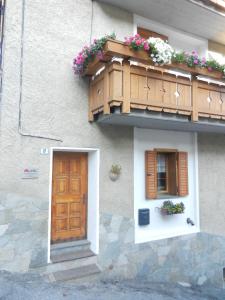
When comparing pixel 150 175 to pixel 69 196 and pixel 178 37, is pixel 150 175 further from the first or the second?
pixel 178 37

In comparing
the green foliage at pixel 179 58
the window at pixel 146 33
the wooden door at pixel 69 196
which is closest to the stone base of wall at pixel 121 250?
the wooden door at pixel 69 196

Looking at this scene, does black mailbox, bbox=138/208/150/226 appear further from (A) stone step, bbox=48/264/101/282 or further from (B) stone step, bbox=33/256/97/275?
(A) stone step, bbox=48/264/101/282

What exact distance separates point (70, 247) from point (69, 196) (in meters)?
1.19

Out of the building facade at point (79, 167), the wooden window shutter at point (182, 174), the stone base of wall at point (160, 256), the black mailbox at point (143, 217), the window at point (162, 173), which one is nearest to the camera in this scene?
the building facade at point (79, 167)

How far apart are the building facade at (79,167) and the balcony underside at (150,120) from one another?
18 cm

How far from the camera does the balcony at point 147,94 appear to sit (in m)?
4.97

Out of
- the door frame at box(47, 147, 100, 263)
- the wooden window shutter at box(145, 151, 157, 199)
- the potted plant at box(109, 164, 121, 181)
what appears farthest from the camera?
the wooden window shutter at box(145, 151, 157, 199)

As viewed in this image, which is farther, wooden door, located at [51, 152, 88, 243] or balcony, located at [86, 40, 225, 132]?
wooden door, located at [51, 152, 88, 243]

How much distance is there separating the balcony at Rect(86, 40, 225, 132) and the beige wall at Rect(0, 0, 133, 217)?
49 cm

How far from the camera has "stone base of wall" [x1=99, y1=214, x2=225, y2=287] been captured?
19.4 feet

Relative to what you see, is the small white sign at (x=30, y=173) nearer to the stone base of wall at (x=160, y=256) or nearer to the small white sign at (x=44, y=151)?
the small white sign at (x=44, y=151)

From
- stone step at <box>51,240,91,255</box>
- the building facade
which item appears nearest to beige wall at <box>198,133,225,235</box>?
the building facade

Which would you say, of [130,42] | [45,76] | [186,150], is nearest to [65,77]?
[45,76]

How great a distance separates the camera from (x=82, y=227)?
6160 millimetres
